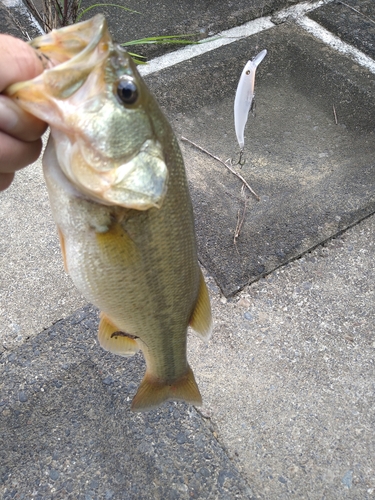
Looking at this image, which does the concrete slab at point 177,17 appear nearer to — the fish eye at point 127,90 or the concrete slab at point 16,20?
the concrete slab at point 16,20

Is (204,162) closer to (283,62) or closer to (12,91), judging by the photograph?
(283,62)

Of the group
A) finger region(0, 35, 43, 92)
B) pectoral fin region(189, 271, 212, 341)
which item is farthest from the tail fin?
finger region(0, 35, 43, 92)

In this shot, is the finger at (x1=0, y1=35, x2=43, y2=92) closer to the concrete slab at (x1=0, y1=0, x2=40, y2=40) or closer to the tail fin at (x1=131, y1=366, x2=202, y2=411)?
the tail fin at (x1=131, y1=366, x2=202, y2=411)

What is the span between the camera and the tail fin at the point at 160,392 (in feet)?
5.76

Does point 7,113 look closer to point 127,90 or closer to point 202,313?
point 127,90

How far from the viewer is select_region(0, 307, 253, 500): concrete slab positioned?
78.4 inches

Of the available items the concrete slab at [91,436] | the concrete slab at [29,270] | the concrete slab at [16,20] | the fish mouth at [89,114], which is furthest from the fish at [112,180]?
the concrete slab at [16,20]

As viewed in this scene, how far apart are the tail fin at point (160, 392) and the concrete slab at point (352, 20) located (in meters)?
3.30

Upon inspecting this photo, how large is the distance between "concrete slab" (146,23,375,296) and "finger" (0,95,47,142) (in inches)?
62.4

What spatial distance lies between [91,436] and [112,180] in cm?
139

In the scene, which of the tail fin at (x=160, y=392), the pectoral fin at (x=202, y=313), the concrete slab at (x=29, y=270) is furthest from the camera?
the concrete slab at (x=29, y=270)

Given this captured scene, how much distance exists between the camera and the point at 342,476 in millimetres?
2053

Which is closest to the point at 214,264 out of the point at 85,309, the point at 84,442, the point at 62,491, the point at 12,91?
the point at 85,309

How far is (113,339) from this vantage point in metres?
1.62
